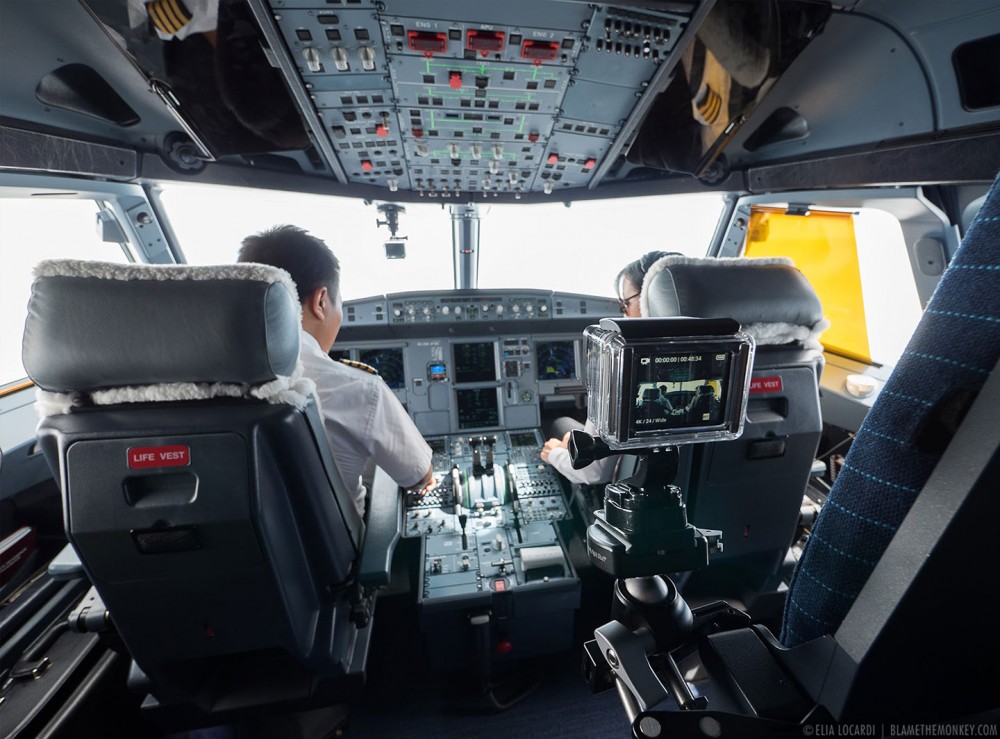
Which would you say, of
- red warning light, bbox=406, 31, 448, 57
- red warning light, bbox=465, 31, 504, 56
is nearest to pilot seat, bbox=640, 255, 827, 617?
red warning light, bbox=465, 31, 504, 56

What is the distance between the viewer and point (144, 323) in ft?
3.05

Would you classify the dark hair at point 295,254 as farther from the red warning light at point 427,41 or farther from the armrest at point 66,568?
the armrest at point 66,568

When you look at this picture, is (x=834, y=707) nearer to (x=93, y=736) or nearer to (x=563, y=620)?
(x=563, y=620)

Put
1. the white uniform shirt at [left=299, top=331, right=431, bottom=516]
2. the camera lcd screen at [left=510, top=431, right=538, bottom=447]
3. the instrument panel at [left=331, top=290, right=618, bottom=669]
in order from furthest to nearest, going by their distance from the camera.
→ 1. the camera lcd screen at [left=510, top=431, right=538, bottom=447]
2. the instrument panel at [left=331, top=290, right=618, bottom=669]
3. the white uniform shirt at [left=299, top=331, right=431, bottom=516]

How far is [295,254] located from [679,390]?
1353mm

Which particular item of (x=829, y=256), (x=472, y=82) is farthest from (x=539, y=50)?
(x=829, y=256)

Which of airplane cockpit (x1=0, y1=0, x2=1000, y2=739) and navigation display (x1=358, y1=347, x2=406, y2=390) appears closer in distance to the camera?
airplane cockpit (x1=0, y1=0, x2=1000, y2=739)

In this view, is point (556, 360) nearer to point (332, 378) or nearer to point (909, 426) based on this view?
point (332, 378)

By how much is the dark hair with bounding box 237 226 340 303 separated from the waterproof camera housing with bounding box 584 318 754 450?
116 cm

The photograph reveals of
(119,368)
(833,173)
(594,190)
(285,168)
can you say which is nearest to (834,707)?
(119,368)

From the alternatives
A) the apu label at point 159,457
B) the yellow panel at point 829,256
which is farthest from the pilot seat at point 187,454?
the yellow panel at point 829,256

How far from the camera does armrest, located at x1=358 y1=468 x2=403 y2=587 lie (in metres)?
1.39

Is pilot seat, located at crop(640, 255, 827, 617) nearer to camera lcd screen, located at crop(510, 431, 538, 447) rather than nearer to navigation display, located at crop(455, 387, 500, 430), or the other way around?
camera lcd screen, located at crop(510, 431, 538, 447)

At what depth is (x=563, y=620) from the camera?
188 centimetres
